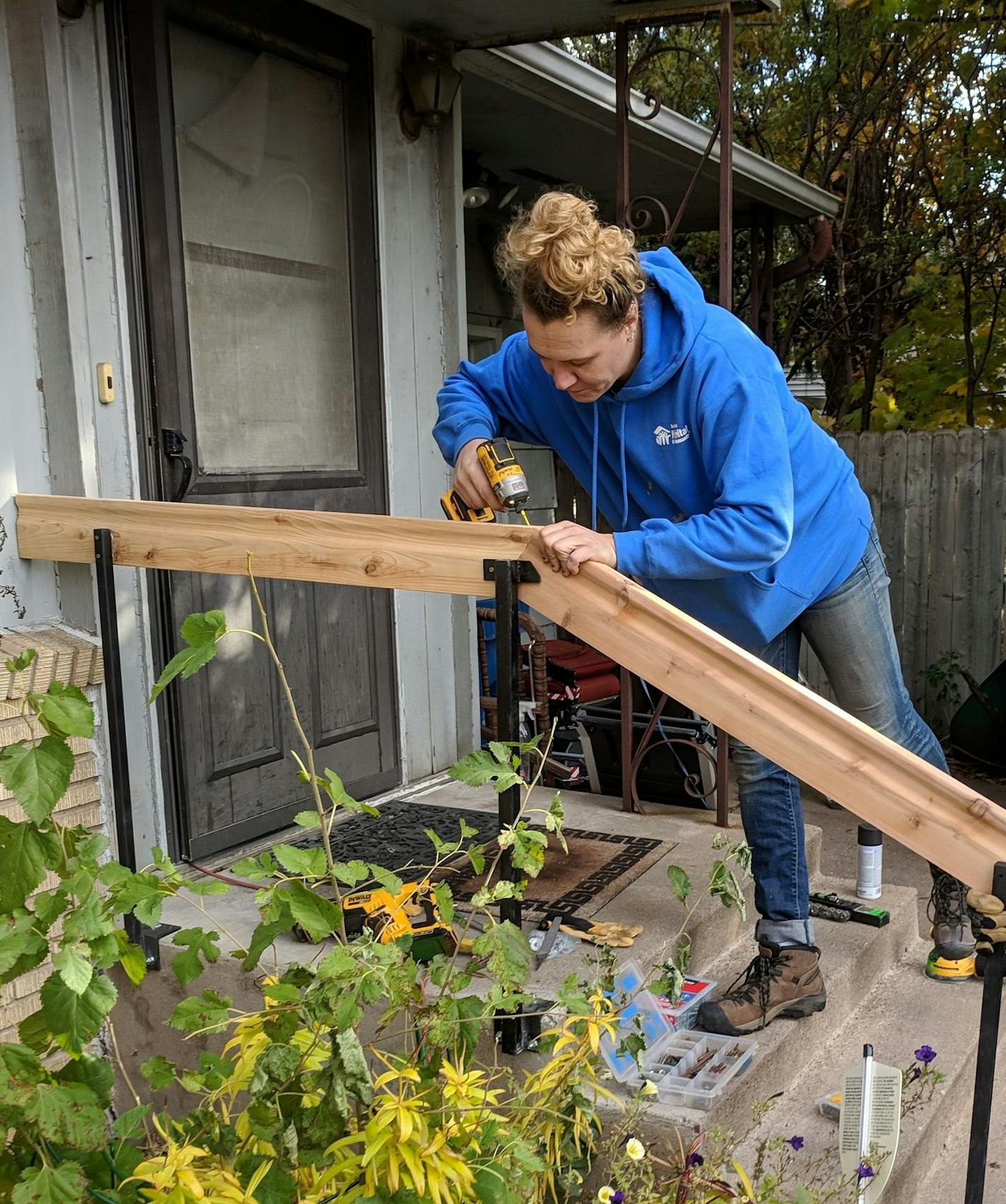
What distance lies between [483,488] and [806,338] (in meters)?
8.68

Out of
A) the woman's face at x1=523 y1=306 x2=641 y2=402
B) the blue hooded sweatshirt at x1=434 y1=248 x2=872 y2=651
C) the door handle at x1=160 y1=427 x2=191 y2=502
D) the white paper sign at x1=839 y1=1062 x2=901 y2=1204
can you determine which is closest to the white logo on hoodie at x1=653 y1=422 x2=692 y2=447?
the blue hooded sweatshirt at x1=434 y1=248 x2=872 y2=651

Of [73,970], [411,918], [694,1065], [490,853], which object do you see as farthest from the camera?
[490,853]

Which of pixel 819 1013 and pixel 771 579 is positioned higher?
pixel 771 579

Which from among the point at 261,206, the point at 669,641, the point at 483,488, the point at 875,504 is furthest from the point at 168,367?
the point at 875,504

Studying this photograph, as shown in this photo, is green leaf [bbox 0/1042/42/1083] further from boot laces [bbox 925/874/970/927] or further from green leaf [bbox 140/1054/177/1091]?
boot laces [bbox 925/874/970/927]

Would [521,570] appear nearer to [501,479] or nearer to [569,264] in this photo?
[501,479]

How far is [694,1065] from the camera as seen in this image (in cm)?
250

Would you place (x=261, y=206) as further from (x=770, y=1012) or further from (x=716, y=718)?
(x=770, y=1012)

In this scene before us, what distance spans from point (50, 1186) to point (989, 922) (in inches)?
53.5

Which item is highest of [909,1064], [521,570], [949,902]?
[521,570]

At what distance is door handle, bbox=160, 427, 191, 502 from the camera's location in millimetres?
3413

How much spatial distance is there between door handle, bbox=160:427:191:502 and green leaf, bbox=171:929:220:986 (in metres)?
1.91

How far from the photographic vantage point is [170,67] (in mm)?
3383

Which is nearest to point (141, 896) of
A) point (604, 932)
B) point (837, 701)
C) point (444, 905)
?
point (444, 905)
